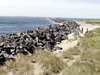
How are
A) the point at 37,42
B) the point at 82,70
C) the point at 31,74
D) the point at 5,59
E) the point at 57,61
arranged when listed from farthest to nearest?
the point at 37,42 → the point at 5,59 → the point at 57,61 → the point at 31,74 → the point at 82,70

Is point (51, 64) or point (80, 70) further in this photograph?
point (51, 64)

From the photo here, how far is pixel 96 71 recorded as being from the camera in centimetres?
1092

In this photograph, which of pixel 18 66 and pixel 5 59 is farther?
pixel 5 59

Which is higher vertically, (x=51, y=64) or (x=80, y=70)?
(x=80, y=70)

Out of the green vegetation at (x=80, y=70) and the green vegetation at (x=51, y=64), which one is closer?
the green vegetation at (x=80, y=70)

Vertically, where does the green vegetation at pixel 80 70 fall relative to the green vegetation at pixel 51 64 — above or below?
above

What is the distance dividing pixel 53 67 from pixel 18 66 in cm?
191

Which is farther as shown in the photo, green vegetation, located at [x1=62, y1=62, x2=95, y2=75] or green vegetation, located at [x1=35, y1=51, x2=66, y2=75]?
green vegetation, located at [x1=35, y1=51, x2=66, y2=75]

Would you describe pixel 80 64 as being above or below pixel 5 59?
above

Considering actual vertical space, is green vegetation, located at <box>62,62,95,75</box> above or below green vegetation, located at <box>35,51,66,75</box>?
above

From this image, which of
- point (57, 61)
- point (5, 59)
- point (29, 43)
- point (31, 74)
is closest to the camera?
point (31, 74)

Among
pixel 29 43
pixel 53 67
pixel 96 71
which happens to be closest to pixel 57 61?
pixel 53 67

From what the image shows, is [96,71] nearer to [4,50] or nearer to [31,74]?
[31,74]

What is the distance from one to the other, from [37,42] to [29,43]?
1791 millimetres
